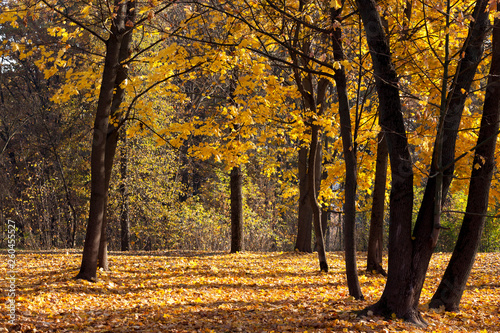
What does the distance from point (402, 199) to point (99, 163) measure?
466 centimetres

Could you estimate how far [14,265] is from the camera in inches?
327

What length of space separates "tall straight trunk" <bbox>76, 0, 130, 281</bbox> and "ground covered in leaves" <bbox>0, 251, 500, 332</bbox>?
388mm

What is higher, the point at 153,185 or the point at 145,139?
the point at 145,139

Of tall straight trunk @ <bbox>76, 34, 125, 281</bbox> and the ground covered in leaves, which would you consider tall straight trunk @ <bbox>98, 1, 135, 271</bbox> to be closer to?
tall straight trunk @ <bbox>76, 34, 125, 281</bbox>

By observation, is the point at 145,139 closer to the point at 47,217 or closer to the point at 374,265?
the point at 47,217

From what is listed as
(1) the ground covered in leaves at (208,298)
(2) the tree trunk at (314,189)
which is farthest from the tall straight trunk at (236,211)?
(2) the tree trunk at (314,189)

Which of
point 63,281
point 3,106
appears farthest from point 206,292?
point 3,106

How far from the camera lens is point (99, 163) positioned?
6.98 m

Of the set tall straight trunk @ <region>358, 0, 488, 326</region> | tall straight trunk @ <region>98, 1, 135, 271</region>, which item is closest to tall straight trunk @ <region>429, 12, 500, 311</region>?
tall straight trunk @ <region>358, 0, 488, 326</region>

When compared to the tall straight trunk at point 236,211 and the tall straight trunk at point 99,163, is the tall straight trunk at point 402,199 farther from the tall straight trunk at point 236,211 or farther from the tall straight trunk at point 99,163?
the tall straight trunk at point 236,211

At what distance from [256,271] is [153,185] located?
296 inches

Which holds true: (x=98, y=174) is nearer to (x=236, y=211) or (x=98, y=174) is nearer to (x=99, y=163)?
(x=99, y=163)

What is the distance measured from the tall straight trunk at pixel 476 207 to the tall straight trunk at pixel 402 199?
0.90 m

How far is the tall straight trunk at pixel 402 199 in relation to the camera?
4707mm
